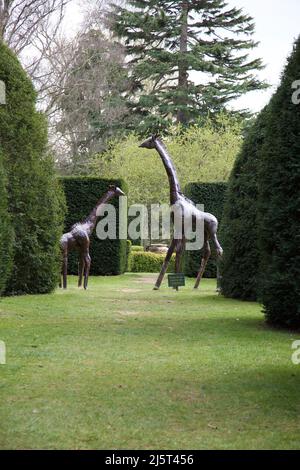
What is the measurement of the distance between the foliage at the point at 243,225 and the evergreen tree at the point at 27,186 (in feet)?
11.3

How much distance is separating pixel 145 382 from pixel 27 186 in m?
7.21

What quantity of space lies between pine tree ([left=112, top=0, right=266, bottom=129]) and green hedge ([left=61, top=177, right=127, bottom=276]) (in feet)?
47.0

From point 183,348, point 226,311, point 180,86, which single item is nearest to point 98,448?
point 183,348

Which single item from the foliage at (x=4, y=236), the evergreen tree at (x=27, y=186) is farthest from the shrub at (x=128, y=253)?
the foliage at (x=4, y=236)

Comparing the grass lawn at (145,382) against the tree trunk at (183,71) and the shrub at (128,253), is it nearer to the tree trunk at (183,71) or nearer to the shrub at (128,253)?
the shrub at (128,253)

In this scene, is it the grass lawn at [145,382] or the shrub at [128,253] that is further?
the shrub at [128,253]

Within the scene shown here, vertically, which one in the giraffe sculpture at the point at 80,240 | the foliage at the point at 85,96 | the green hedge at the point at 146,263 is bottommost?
the green hedge at the point at 146,263

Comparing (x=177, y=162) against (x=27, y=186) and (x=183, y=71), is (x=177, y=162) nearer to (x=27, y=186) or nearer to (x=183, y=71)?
(x=183, y=71)

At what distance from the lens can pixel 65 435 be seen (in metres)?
4.02

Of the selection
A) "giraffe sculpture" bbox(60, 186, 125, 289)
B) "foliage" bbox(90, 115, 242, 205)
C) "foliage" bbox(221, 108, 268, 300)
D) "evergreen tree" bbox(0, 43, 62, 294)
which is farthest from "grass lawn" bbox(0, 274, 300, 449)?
"foliage" bbox(90, 115, 242, 205)

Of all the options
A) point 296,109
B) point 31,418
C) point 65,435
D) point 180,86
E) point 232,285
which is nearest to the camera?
point 65,435

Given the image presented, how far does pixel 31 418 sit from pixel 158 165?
27969mm

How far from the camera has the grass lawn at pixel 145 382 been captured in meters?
4.07
